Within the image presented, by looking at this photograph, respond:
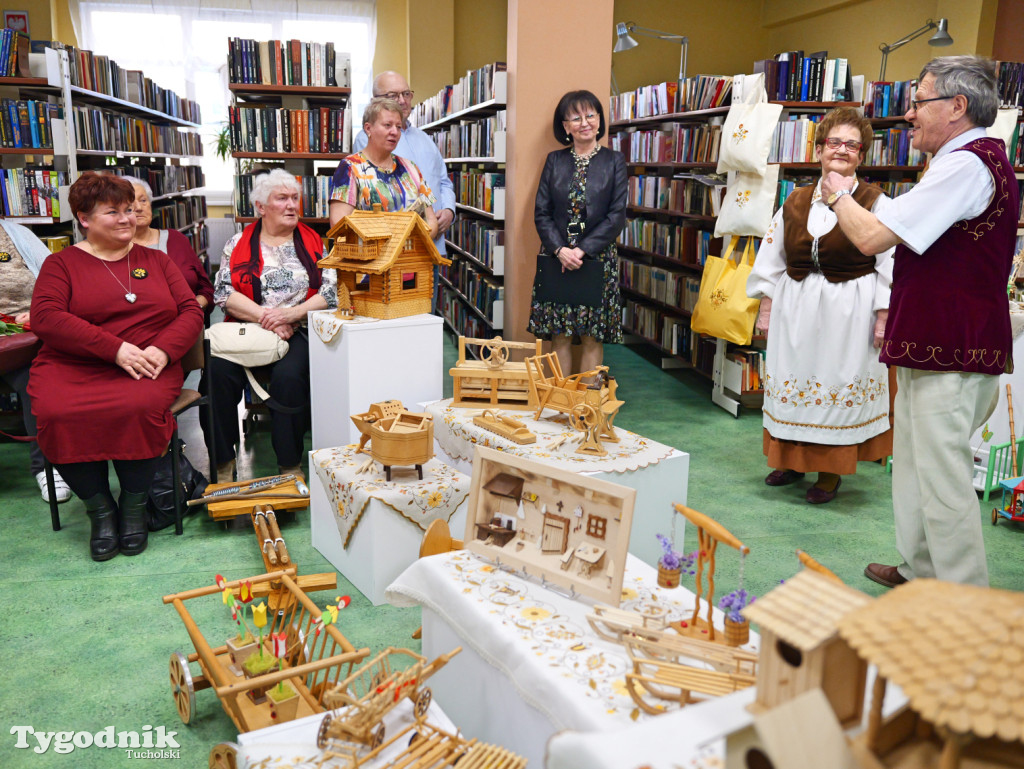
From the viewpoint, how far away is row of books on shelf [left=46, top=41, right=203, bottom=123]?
6379 millimetres

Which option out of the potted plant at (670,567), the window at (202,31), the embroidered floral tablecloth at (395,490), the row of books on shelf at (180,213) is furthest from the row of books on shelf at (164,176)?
the potted plant at (670,567)

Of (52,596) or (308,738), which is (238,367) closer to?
(52,596)

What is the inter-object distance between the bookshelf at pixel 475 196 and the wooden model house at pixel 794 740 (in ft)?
13.7

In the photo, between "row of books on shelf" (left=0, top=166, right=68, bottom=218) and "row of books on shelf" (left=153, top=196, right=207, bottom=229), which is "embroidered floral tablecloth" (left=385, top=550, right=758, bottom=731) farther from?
"row of books on shelf" (left=153, top=196, right=207, bottom=229)

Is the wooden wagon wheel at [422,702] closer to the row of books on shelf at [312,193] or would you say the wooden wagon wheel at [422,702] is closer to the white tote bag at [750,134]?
the white tote bag at [750,134]

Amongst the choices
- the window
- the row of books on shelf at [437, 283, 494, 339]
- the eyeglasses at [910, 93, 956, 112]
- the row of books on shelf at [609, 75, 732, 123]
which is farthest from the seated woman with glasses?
the window

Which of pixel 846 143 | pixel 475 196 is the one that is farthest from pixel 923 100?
pixel 475 196

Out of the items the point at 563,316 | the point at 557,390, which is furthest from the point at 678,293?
the point at 557,390

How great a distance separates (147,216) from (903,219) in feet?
10.4

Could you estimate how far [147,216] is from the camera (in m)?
3.88

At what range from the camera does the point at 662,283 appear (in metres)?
6.41

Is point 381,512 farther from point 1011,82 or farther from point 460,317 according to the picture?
point 1011,82

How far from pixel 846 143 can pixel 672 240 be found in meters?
3.00

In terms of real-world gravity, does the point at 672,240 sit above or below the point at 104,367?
above
